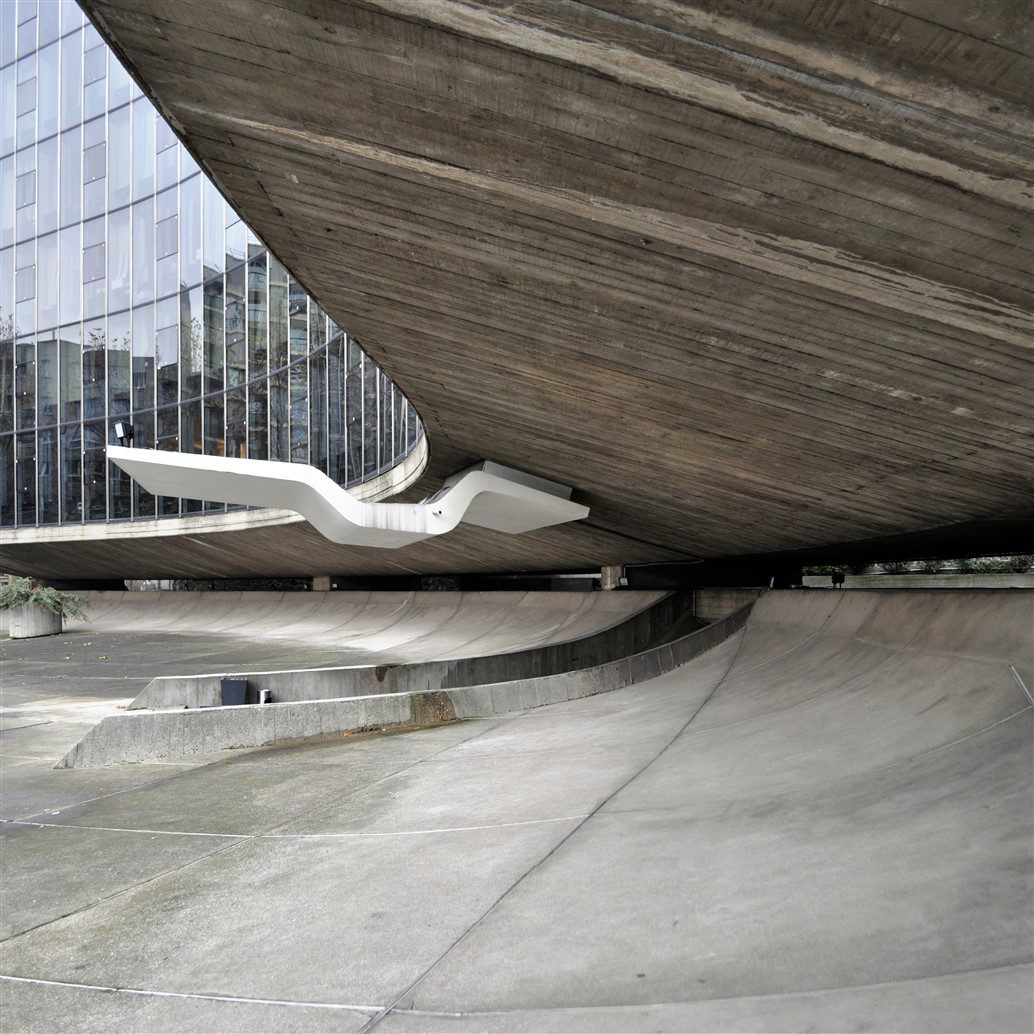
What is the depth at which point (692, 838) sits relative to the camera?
14.6 ft

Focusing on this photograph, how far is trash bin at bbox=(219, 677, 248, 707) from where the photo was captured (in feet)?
35.4

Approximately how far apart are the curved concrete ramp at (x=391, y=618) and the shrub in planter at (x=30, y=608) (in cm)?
174

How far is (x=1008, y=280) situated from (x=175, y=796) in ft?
22.7

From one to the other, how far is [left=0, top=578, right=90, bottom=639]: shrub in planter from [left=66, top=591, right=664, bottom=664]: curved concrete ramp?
174 centimetres

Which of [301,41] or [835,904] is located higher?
[301,41]

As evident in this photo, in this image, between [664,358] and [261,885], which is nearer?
[261,885]

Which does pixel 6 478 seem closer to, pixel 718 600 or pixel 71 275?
pixel 71 275

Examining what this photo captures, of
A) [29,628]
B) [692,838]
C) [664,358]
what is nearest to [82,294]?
[29,628]

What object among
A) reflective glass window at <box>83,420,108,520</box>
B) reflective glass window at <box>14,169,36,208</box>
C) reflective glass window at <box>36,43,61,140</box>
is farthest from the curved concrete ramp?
reflective glass window at <box>36,43,61,140</box>

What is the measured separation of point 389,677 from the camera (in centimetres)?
1163

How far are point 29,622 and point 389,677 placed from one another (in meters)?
17.7

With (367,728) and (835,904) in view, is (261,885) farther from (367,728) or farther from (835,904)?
(367,728)

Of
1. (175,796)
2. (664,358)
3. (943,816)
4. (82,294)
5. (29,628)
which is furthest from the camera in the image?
(82,294)

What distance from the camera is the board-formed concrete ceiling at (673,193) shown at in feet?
10.5
